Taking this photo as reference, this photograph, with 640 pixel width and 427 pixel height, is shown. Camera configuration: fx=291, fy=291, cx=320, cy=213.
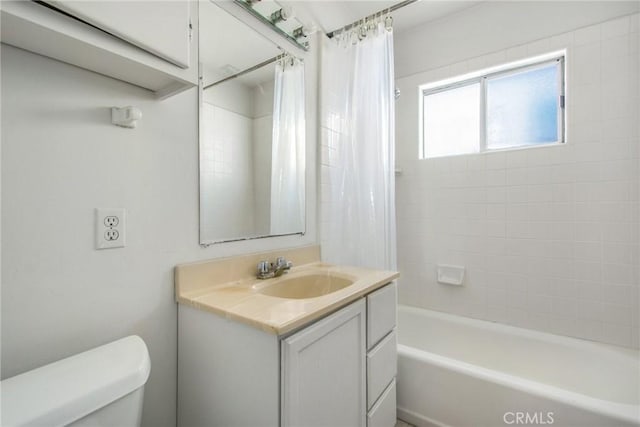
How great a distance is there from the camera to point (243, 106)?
4.31 ft

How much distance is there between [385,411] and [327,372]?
62 centimetres

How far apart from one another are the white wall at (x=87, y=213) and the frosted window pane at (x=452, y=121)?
184 cm

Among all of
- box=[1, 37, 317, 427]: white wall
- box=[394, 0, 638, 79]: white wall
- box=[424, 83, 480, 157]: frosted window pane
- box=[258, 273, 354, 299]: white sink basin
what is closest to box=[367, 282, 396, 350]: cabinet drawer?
box=[258, 273, 354, 299]: white sink basin

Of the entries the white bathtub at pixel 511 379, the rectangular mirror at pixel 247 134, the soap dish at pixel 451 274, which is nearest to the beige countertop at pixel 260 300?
the rectangular mirror at pixel 247 134

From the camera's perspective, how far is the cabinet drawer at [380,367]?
1195 millimetres

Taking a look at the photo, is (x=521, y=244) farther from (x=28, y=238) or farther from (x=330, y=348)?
(x=28, y=238)

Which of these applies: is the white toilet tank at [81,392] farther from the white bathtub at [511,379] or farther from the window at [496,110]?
the window at [496,110]

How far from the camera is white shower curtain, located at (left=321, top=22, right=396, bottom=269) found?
1.77 meters

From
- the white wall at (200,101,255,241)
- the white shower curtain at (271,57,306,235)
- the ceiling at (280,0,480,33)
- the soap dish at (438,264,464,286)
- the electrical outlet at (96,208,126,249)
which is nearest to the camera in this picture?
the electrical outlet at (96,208,126,249)

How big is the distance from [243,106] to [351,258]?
3.48 feet

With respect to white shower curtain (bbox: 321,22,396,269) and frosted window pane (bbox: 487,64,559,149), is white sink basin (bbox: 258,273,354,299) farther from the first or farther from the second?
frosted window pane (bbox: 487,64,559,149)

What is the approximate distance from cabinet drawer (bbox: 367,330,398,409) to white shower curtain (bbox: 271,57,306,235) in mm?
712

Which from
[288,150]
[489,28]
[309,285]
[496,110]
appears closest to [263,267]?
[309,285]

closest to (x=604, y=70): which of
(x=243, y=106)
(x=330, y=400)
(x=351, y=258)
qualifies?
(x=351, y=258)
